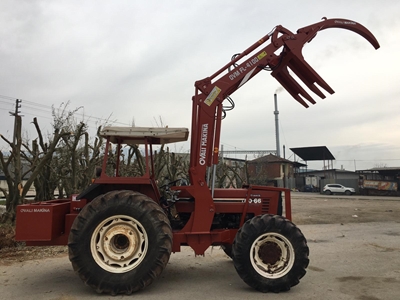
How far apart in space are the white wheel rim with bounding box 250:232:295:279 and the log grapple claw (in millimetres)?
3000

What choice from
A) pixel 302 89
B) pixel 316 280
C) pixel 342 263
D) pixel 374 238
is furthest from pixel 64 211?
pixel 374 238

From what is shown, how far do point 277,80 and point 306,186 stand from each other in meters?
49.2

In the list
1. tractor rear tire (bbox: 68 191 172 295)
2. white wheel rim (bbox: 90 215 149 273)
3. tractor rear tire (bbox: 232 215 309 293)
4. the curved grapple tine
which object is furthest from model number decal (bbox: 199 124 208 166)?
the curved grapple tine

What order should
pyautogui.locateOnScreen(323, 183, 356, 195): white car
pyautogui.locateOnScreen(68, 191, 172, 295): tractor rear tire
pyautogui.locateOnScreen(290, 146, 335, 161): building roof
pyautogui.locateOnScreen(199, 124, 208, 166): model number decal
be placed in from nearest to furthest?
pyautogui.locateOnScreen(68, 191, 172, 295): tractor rear tire → pyautogui.locateOnScreen(199, 124, 208, 166): model number decal → pyautogui.locateOnScreen(323, 183, 356, 195): white car → pyautogui.locateOnScreen(290, 146, 335, 161): building roof

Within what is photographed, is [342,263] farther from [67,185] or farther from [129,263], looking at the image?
[67,185]

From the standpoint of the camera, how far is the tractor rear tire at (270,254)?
5.34 m

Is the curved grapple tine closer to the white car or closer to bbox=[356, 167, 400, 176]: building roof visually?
the white car

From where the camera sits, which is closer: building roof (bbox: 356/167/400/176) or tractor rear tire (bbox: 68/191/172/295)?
tractor rear tire (bbox: 68/191/172/295)

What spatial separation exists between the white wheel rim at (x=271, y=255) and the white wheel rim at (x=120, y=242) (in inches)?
67.2

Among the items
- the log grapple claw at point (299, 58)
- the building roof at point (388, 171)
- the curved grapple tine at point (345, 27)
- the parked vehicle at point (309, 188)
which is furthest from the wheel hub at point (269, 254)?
the parked vehicle at point (309, 188)

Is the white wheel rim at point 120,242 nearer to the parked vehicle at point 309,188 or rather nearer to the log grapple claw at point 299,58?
the log grapple claw at point 299,58

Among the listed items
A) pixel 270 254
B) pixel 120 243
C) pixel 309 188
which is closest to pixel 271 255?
pixel 270 254

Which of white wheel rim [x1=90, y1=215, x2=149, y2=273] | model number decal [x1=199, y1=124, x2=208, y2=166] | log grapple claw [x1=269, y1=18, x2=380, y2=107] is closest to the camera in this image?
white wheel rim [x1=90, y1=215, x2=149, y2=273]

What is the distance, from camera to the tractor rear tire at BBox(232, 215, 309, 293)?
5336mm
